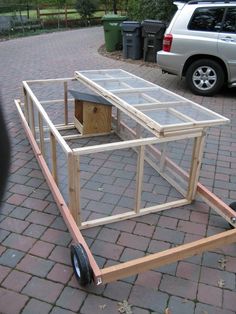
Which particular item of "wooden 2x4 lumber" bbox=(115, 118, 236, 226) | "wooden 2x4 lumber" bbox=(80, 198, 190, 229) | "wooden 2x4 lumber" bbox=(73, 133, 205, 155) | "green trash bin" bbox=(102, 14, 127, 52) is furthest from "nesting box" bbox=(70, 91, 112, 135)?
"green trash bin" bbox=(102, 14, 127, 52)

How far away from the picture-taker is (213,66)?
7480mm

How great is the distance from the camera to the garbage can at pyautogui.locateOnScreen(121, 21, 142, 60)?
1110 cm

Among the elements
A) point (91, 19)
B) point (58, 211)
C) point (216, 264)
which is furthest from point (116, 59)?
point (91, 19)

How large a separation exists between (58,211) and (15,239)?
0.56 meters

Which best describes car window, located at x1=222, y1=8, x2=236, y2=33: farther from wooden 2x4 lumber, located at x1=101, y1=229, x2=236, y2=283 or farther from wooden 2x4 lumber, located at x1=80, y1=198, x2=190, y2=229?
wooden 2x4 lumber, located at x1=101, y1=229, x2=236, y2=283

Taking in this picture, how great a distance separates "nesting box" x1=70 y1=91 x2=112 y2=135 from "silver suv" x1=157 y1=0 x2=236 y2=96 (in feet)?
9.33

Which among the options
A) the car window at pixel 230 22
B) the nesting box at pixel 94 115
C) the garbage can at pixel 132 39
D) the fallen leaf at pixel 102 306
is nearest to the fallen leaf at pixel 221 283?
the fallen leaf at pixel 102 306

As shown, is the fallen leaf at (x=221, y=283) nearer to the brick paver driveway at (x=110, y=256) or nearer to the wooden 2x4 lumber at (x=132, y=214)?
the brick paver driveway at (x=110, y=256)

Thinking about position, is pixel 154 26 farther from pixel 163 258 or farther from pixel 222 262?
pixel 163 258

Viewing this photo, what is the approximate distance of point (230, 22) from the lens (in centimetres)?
721

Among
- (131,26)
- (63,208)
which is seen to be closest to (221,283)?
(63,208)

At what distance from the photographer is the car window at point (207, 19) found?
23.8 ft

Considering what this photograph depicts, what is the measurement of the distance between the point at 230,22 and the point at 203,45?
0.68 meters

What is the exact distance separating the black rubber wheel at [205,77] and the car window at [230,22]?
679mm
